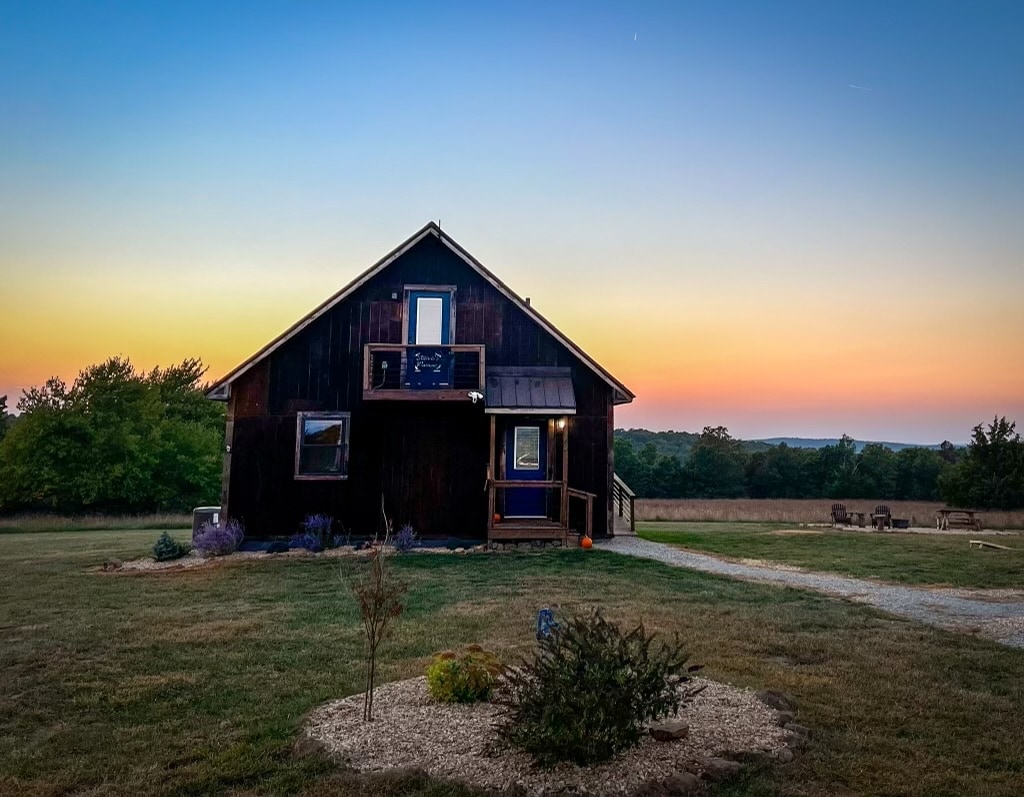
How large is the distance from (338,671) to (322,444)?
424 inches

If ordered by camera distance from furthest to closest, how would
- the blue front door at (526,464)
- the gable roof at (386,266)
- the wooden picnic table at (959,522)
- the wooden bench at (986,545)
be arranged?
the wooden picnic table at (959,522)
the wooden bench at (986,545)
the blue front door at (526,464)
the gable roof at (386,266)

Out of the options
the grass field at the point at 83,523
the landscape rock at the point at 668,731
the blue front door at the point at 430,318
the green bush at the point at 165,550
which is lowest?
the grass field at the point at 83,523

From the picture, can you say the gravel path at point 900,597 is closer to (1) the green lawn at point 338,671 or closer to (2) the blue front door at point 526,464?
(1) the green lawn at point 338,671

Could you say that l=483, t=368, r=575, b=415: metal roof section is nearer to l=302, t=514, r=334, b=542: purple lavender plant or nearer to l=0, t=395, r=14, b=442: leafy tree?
l=302, t=514, r=334, b=542: purple lavender plant

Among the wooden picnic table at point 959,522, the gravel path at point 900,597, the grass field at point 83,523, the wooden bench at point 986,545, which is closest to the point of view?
the gravel path at point 900,597

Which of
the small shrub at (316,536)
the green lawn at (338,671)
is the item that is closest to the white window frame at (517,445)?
the small shrub at (316,536)

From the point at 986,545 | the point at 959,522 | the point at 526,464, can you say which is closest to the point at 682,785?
the point at 526,464

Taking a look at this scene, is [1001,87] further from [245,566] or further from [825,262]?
[245,566]

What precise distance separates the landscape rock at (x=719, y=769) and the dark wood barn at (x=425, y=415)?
11.6m

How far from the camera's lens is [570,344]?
17.8 metres

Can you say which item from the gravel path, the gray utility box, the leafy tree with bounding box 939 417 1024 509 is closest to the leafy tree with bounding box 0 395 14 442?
the gray utility box

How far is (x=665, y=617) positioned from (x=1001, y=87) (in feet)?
41.9

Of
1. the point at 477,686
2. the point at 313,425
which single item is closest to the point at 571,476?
the point at 313,425

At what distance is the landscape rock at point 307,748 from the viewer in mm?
4770
